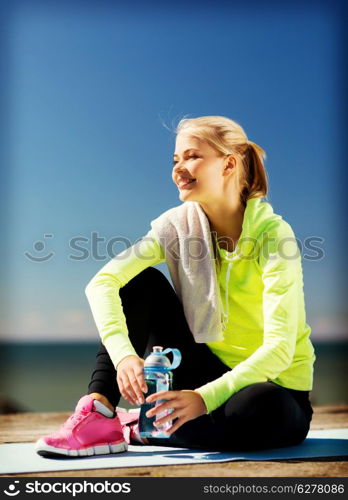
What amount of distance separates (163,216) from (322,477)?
90 cm

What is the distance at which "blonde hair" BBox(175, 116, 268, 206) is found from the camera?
6.57 ft

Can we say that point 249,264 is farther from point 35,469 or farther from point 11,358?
point 11,358

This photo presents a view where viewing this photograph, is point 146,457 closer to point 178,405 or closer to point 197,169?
point 178,405

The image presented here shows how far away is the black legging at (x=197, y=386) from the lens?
5.77 ft

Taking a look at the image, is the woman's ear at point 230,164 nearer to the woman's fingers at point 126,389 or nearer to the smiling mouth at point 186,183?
the smiling mouth at point 186,183

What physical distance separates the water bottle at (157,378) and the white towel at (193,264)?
0.49 ft

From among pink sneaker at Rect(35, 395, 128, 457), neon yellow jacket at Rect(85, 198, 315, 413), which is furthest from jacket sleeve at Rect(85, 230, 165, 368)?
pink sneaker at Rect(35, 395, 128, 457)

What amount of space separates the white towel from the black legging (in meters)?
0.05

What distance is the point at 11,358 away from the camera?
241cm

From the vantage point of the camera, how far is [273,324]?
1752 mm

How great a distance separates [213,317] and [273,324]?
23cm

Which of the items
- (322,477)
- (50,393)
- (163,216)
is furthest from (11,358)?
(50,393)

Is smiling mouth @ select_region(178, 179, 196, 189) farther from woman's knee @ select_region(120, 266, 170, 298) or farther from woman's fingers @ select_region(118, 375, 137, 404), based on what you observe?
woman's fingers @ select_region(118, 375, 137, 404)

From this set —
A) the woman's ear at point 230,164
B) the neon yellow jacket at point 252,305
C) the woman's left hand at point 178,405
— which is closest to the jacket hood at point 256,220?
the neon yellow jacket at point 252,305
